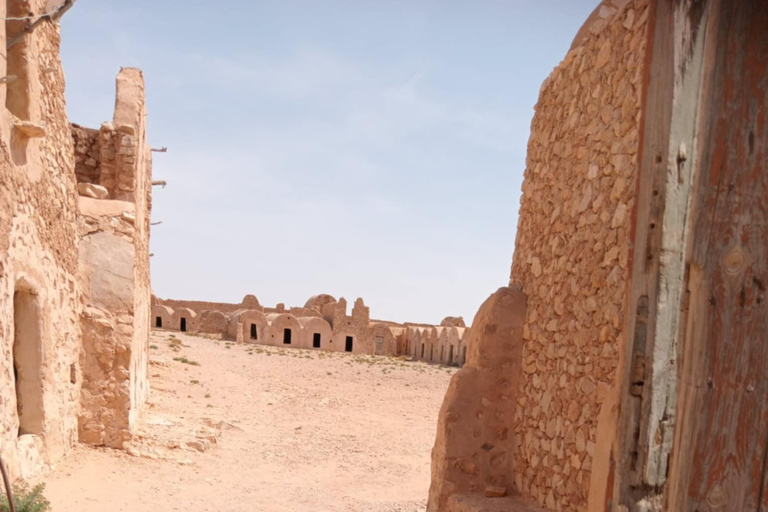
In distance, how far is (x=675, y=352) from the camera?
77.5 inches

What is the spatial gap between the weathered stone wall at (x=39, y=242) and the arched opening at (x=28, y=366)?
0.01 meters

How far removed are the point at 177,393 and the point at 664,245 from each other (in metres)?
12.0

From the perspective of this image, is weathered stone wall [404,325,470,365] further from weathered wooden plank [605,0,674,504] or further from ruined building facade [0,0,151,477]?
weathered wooden plank [605,0,674,504]

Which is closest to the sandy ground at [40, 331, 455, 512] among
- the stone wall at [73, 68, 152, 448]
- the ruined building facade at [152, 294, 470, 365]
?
the stone wall at [73, 68, 152, 448]

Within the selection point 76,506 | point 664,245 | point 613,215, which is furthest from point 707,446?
point 76,506

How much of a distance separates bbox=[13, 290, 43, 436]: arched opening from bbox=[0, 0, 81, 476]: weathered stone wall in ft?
0.05

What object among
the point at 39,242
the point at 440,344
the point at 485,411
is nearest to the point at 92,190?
the point at 39,242

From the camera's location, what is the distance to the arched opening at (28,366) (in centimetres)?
599

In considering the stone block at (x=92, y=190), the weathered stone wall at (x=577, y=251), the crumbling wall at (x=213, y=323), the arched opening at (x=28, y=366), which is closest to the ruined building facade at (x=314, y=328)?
the crumbling wall at (x=213, y=323)

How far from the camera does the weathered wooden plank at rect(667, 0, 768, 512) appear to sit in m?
1.90

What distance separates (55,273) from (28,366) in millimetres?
1027

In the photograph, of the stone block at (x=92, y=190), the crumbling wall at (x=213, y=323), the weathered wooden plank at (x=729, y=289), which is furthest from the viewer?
the crumbling wall at (x=213, y=323)

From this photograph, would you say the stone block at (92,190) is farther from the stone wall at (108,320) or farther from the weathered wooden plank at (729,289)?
the weathered wooden plank at (729,289)

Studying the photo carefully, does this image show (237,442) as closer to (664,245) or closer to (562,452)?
(562,452)
